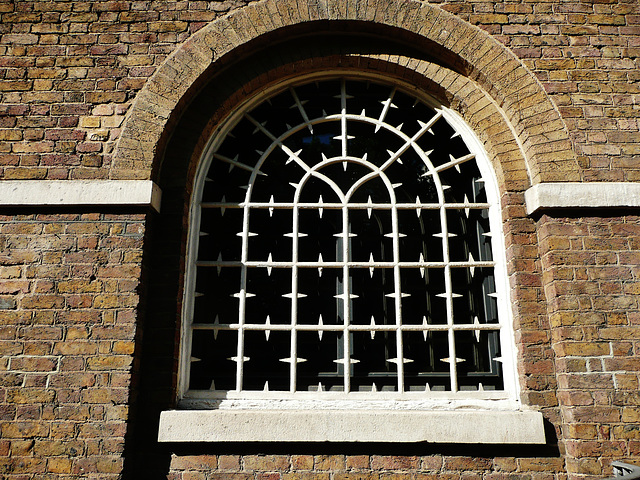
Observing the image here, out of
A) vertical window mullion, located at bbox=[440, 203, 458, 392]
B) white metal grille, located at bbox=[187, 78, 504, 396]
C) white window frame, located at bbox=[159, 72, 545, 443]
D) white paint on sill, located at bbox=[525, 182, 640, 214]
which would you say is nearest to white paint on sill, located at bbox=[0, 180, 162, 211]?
white window frame, located at bbox=[159, 72, 545, 443]

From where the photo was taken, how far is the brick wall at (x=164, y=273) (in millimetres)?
3223

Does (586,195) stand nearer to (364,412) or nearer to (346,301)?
(346,301)

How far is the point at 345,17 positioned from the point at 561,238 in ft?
7.97

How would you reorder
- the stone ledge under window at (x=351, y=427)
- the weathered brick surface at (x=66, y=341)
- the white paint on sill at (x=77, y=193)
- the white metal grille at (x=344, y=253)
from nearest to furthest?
1. the weathered brick surface at (x=66, y=341)
2. the stone ledge under window at (x=351, y=427)
3. the white paint on sill at (x=77, y=193)
4. the white metal grille at (x=344, y=253)

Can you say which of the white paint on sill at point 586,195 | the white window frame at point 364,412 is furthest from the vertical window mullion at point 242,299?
the white paint on sill at point 586,195

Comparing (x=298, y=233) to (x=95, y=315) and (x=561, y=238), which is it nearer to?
(x=95, y=315)

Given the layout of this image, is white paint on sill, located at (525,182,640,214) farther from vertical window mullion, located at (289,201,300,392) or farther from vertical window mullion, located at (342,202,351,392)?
vertical window mullion, located at (289,201,300,392)

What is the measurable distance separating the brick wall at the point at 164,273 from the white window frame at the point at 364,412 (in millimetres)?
107

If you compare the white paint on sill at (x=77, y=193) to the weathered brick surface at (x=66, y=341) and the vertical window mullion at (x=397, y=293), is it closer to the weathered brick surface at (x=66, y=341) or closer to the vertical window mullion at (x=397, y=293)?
the weathered brick surface at (x=66, y=341)

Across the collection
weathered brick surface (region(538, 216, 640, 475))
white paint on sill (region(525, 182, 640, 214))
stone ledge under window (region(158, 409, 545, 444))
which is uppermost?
white paint on sill (region(525, 182, 640, 214))

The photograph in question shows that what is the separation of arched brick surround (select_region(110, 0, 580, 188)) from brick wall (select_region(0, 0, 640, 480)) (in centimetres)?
7

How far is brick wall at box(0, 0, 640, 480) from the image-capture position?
10.6 ft

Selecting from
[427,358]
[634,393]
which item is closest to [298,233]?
[427,358]

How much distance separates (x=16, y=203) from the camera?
11.6 ft
